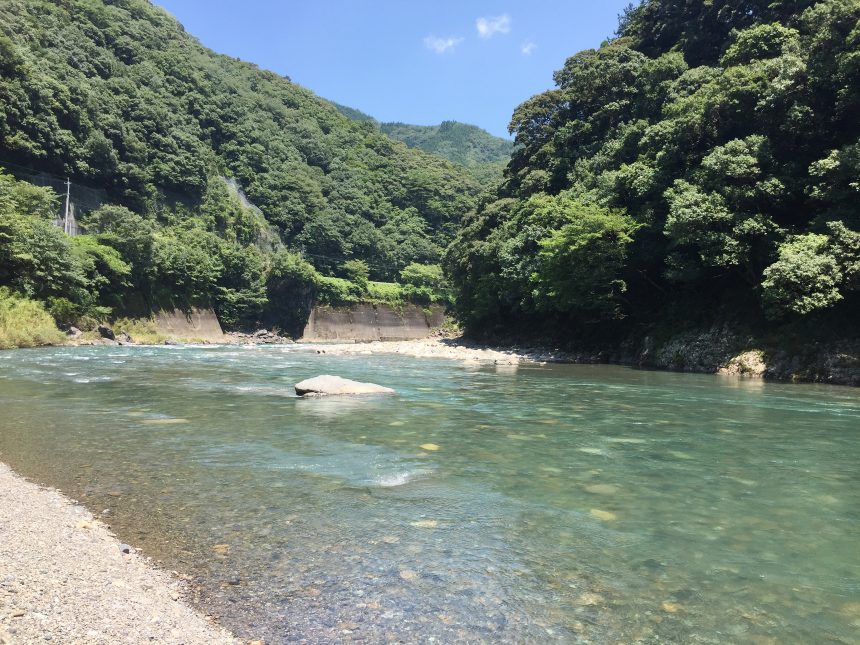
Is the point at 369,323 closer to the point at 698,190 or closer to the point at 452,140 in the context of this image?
the point at 698,190

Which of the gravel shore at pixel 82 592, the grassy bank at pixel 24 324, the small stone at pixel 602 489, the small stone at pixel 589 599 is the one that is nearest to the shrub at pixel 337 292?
the grassy bank at pixel 24 324

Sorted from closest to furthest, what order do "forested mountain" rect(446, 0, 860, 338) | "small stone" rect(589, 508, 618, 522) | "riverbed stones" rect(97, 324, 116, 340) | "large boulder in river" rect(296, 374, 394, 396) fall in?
"small stone" rect(589, 508, 618, 522)
"large boulder in river" rect(296, 374, 394, 396)
"forested mountain" rect(446, 0, 860, 338)
"riverbed stones" rect(97, 324, 116, 340)

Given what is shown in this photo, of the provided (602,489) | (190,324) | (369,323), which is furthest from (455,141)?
(602,489)

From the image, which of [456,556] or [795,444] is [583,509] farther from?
[795,444]

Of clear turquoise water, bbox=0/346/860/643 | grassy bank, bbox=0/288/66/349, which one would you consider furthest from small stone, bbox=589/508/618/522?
grassy bank, bbox=0/288/66/349

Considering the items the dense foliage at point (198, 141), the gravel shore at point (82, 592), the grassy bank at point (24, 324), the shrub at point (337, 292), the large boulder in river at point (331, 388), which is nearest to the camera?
the gravel shore at point (82, 592)

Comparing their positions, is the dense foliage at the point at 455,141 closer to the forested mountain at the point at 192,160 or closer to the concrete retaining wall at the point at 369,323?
the forested mountain at the point at 192,160

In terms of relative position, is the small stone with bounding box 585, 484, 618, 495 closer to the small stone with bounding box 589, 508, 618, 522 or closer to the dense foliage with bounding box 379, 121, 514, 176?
the small stone with bounding box 589, 508, 618, 522

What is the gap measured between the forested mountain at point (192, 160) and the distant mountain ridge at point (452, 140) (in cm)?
4811

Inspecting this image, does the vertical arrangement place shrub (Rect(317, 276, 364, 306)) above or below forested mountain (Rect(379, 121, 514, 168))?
below

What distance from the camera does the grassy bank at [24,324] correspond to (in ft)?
100

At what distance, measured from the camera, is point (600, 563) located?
181 inches

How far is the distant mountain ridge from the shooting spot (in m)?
166

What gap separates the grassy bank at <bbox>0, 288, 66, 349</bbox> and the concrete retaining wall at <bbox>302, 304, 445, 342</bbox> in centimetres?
3716
